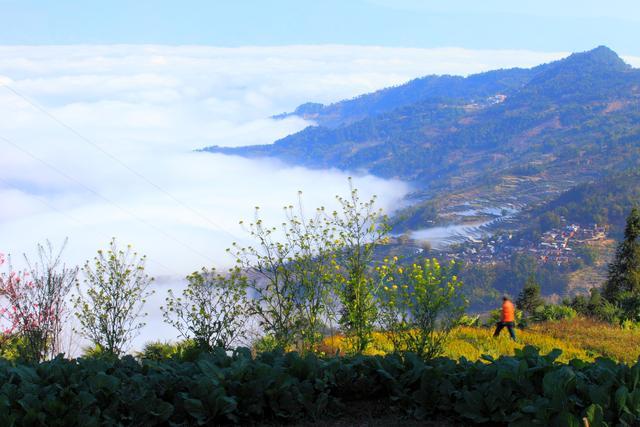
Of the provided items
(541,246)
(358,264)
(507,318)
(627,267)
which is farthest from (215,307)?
(541,246)

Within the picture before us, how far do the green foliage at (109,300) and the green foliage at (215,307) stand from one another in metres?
0.82

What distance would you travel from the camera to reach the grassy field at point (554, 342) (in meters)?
11.4

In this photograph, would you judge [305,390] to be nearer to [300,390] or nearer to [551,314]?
[300,390]

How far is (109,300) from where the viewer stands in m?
11.5

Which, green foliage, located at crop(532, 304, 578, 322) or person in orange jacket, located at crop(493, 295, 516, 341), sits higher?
person in orange jacket, located at crop(493, 295, 516, 341)

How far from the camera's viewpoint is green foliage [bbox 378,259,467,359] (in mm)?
9328

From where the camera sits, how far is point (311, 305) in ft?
36.6

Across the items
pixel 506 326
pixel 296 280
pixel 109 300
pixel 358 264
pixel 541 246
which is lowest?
pixel 541 246

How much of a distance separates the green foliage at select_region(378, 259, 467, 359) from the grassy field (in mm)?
971

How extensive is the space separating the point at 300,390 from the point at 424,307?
362 centimetres

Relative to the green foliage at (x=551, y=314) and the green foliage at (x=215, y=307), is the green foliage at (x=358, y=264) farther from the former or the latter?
the green foliage at (x=551, y=314)

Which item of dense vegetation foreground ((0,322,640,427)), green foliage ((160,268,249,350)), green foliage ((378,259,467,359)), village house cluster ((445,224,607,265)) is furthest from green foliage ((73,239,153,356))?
village house cluster ((445,224,607,265))

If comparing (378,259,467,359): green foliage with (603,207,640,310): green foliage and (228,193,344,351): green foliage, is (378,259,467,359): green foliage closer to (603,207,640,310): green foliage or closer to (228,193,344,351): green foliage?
(228,193,344,351): green foliage

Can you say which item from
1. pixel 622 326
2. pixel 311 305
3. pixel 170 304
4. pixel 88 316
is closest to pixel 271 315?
pixel 311 305
